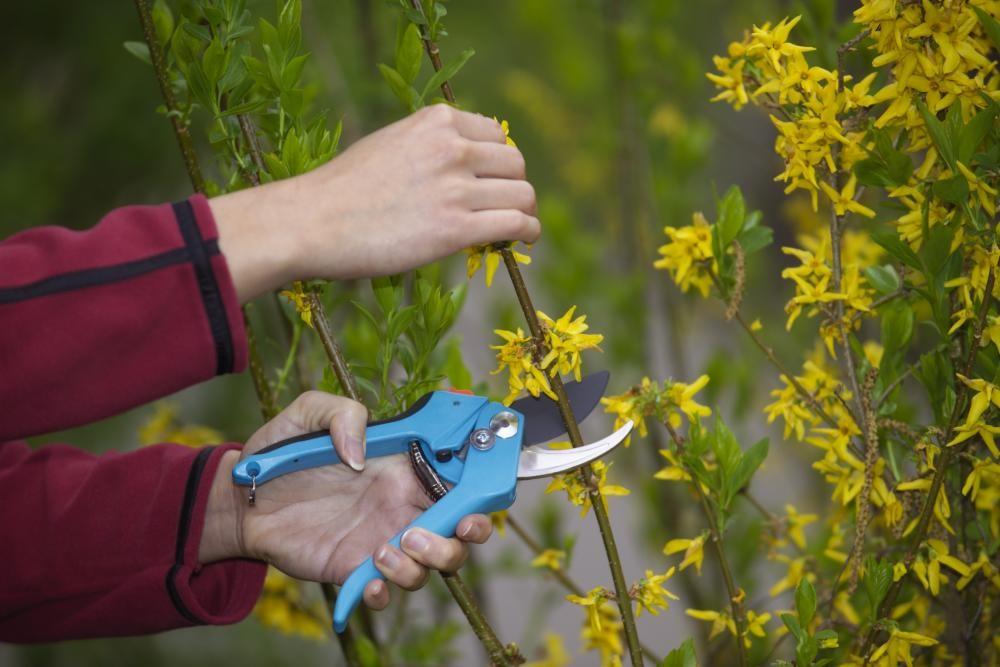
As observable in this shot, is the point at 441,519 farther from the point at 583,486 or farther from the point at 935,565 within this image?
the point at 935,565

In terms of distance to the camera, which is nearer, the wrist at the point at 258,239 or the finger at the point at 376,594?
the wrist at the point at 258,239

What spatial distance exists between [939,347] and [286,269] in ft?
1.82

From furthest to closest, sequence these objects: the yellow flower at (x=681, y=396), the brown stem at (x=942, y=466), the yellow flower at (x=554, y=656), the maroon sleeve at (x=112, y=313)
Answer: the yellow flower at (x=554, y=656), the yellow flower at (x=681, y=396), the brown stem at (x=942, y=466), the maroon sleeve at (x=112, y=313)

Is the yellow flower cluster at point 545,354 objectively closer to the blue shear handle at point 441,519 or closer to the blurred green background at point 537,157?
the blue shear handle at point 441,519

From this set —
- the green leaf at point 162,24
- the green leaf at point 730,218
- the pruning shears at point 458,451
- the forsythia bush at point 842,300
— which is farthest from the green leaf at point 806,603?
the green leaf at point 162,24

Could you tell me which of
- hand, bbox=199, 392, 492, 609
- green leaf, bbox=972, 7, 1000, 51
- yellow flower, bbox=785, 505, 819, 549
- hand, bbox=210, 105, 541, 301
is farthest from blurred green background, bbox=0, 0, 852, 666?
hand, bbox=210, 105, 541, 301

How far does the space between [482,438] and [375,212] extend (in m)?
0.23

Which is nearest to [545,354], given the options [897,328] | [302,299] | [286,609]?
[302,299]

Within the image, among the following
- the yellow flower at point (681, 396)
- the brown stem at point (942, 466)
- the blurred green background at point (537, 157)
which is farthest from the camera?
the blurred green background at point (537, 157)

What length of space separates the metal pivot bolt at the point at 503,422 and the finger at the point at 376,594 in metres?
0.16

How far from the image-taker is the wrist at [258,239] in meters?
0.63

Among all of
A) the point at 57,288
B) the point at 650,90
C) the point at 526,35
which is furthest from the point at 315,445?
the point at 526,35

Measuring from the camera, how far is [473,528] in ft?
2.47

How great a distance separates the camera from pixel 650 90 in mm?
1614
